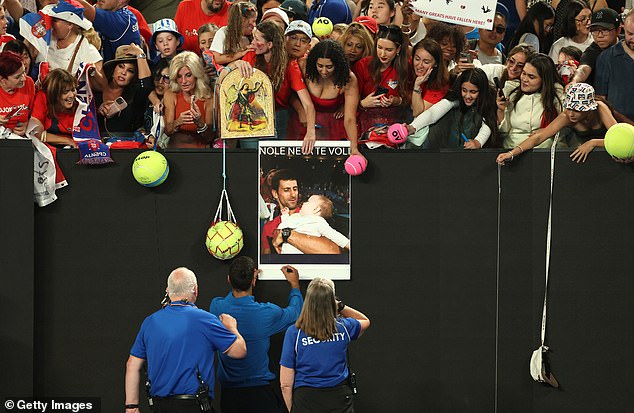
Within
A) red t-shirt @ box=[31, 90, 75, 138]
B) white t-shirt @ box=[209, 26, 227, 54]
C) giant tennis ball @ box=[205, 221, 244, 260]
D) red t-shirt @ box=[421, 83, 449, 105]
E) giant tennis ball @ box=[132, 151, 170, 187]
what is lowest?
giant tennis ball @ box=[205, 221, 244, 260]

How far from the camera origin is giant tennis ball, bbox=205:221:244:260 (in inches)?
281

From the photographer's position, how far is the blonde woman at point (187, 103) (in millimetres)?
7410

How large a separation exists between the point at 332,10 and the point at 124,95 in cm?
227

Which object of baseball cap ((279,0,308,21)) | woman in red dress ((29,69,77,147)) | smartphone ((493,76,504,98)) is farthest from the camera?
baseball cap ((279,0,308,21))

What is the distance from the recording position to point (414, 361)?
741 cm

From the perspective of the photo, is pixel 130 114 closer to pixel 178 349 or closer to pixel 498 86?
pixel 178 349

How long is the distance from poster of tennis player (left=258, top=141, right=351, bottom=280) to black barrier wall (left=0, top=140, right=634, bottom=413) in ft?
0.30

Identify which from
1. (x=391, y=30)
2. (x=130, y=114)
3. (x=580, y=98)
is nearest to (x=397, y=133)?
(x=391, y=30)

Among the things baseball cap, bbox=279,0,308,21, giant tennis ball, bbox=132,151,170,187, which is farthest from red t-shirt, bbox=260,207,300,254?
baseball cap, bbox=279,0,308,21

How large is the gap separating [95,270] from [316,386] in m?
2.08

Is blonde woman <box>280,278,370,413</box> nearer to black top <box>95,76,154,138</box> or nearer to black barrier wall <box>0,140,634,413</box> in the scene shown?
black barrier wall <box>0,140,634,413</box>

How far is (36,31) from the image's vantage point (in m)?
7.87

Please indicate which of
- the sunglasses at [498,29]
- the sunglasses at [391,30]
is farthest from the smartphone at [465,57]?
the sunglasses at [498,29]

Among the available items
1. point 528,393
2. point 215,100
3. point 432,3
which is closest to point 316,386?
point 528,393
